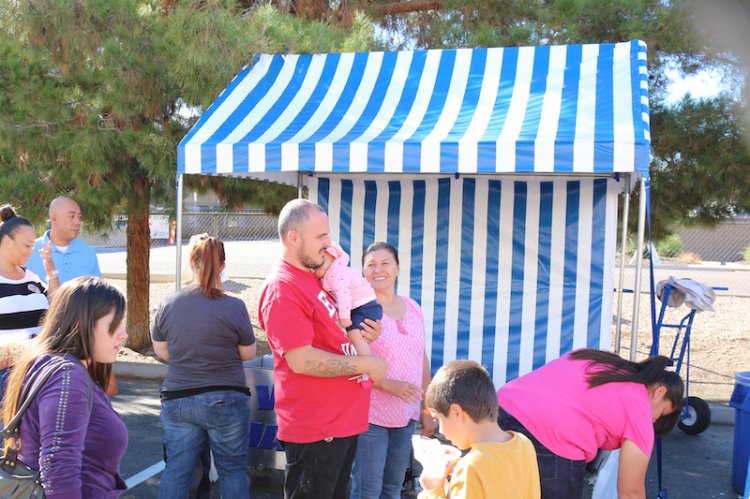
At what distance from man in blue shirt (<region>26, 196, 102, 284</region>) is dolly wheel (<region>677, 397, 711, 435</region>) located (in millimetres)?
4904

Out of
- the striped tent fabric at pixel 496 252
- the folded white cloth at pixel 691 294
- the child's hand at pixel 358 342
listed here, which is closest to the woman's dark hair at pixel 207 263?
the child's hand at pixel 358 342

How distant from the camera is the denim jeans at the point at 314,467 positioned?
2.54 m

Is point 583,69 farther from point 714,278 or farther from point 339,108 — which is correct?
point 714,278

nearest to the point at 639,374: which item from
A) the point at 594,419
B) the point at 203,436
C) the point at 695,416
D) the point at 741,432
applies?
the point at 594,419

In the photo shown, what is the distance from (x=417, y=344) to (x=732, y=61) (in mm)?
5037

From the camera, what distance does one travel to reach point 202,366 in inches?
128

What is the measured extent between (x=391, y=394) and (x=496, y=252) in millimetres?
2586

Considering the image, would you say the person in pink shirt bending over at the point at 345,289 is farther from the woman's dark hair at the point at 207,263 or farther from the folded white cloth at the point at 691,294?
the folded white cloth at the point at 691,294

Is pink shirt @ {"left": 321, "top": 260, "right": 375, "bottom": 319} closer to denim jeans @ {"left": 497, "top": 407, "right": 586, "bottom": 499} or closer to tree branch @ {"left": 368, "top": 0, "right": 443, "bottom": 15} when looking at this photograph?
denim jeans @ {"left": 497, "top": 407, "right": 586, "bottom": 499}

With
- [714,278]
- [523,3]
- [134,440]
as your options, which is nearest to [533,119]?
[523,3]

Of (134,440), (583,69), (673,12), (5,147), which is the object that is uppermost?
(673,12)

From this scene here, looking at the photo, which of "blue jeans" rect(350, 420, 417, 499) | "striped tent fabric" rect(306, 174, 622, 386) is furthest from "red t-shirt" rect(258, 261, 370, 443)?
"striped tent fabric" rect(306, 174, 622, 386)

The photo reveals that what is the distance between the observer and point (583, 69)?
5.03 meters

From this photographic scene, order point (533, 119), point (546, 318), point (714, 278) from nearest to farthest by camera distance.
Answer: point (533, 119), point (546, 318), point (714, 278)
